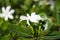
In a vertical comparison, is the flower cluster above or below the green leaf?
above

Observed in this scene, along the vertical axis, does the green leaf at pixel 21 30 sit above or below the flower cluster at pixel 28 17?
below

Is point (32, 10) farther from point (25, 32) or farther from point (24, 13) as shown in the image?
point (25, 32)

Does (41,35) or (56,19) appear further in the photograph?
(56,19)

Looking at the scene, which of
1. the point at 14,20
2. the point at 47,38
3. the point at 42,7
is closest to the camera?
the point at 47,38

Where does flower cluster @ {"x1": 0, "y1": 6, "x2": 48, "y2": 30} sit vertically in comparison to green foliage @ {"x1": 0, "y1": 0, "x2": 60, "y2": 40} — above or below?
above

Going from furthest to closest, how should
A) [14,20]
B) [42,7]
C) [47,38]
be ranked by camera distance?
1. [42,7]
2. [14,20]
3. [47,38]

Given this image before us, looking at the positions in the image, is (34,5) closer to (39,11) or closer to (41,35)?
(39,11)

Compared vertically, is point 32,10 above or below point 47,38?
above

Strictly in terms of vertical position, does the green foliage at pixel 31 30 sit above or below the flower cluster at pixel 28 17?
below

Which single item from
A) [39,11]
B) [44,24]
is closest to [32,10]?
[39,11]

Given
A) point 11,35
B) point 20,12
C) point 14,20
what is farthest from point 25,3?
point 11,35
